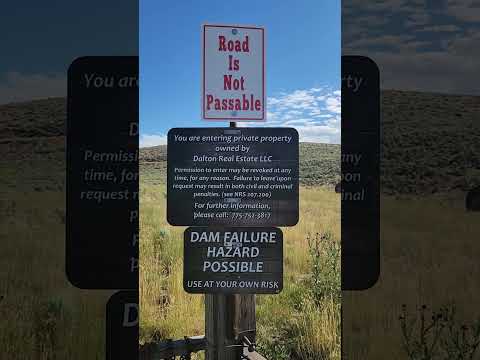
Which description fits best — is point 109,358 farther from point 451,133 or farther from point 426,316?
point 451,133

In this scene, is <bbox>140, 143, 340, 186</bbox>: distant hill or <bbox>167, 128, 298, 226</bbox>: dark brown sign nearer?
<bbox>167, 128, 298, 226</bbox>: dark brown sign

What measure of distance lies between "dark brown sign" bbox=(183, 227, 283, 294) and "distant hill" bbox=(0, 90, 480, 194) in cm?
47

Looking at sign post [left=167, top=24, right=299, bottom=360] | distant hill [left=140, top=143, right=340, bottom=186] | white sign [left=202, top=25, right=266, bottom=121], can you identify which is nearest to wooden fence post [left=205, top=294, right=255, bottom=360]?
sign post [left=167, top=24, right=299, bottom=360]

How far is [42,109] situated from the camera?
8.46 feet

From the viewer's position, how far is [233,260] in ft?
8.07

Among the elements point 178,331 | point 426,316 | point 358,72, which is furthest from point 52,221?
point 426,316

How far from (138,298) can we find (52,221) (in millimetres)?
794

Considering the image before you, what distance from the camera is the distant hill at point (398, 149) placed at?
253cm

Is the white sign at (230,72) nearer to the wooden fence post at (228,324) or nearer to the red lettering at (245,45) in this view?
the red lettering at (245,45)

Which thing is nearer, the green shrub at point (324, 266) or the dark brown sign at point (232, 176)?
the dark brown sign at point (232, 176)

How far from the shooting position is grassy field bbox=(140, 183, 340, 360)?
2.58 meters

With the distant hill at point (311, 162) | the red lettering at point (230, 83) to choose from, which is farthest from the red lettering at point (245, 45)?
the distant hill at point (311, 162)

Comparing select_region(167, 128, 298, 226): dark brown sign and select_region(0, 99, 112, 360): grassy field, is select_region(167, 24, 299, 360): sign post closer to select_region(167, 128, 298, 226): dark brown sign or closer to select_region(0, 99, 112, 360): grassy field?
select_region(167, 128, 298, 226): dark brown sign

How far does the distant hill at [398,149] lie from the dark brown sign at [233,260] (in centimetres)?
47
